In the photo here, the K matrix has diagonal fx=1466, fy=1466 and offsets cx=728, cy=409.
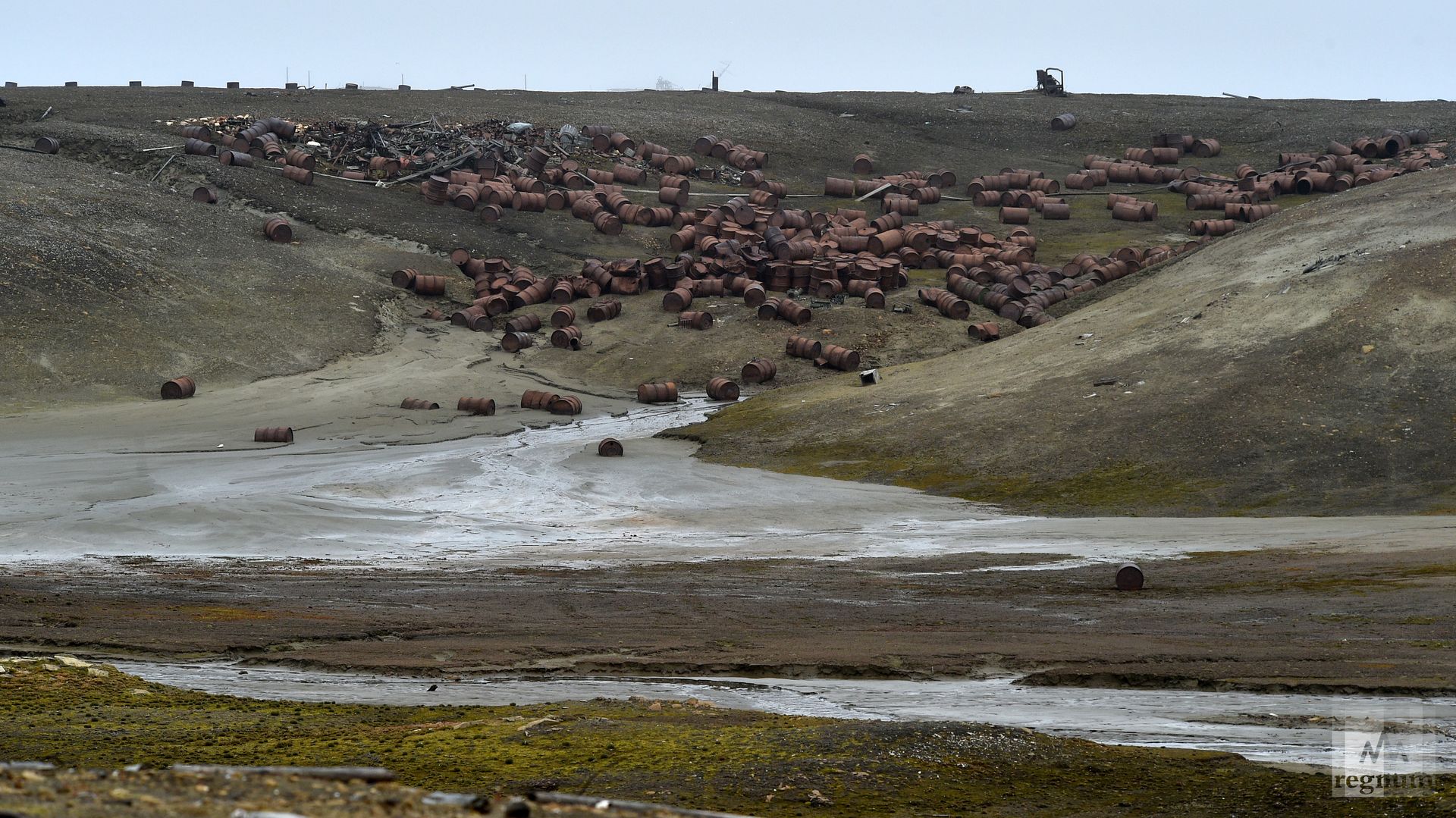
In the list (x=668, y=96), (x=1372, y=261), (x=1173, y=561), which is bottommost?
(x=1173, y=561)

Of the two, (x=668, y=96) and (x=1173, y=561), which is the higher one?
(x=668, y=96)

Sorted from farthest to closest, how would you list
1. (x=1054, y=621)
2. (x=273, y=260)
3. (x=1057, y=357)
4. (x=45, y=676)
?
(x=273, y=260) < (x=1057, y=357) < (x=1054, y=621) < (x=45, y=676)

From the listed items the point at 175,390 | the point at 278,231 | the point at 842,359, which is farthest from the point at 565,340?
the point at 278,231

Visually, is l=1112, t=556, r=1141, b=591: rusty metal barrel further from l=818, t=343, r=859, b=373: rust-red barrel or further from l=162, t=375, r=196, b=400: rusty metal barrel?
l=162, t=375, r=196, b=400: rusty metal barrel

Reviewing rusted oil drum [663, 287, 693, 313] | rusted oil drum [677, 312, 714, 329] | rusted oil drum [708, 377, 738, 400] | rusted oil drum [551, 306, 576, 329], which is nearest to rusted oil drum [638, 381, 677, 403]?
rusted oil drum [708, 377, 738, 400]

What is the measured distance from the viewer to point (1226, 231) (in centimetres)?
4047

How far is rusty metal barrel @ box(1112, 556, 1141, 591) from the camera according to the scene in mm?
13172

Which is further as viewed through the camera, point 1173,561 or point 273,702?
point 1173,561

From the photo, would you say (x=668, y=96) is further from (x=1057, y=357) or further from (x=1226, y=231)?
(x=1057, y=357)

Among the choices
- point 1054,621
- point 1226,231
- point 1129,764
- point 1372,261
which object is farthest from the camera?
point 1226,231

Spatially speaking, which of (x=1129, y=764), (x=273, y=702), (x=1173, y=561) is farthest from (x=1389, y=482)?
(x=273, y=702)

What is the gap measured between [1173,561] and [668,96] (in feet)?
147

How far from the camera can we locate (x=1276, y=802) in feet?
20.4

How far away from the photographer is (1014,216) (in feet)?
142
